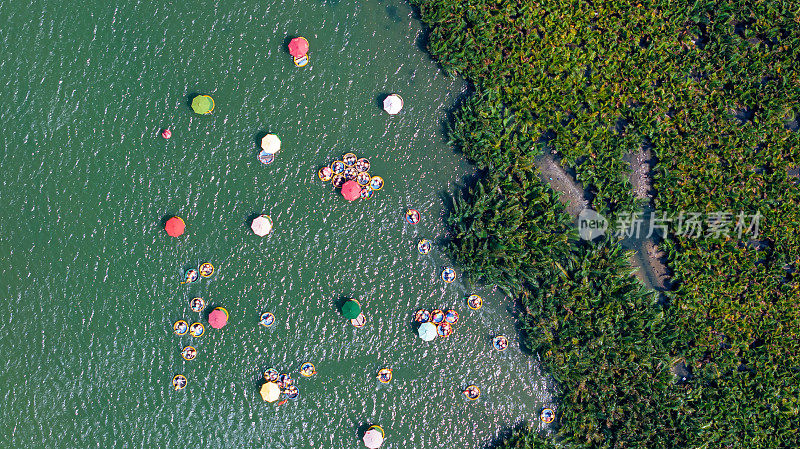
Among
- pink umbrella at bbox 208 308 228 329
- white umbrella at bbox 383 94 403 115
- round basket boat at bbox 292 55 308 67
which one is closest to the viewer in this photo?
pink umbrella at bbox 208 308 228 329

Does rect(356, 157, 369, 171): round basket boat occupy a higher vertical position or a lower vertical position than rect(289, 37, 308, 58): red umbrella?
lower

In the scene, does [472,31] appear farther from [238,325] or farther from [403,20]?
[238,325]

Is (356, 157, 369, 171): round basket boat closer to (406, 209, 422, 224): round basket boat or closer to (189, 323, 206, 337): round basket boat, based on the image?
(406, 209, 422, 224): round basket boat

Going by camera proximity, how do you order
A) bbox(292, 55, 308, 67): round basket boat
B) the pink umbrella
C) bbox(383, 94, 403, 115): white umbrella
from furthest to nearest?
bbox(292, 55, 308, 67): round basket boat < bbox(383, 94, 403, 115): white umbrella < the pink umbrella

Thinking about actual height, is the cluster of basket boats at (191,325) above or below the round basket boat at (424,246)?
below

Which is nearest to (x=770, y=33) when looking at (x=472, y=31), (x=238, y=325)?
(x=472, y=31)

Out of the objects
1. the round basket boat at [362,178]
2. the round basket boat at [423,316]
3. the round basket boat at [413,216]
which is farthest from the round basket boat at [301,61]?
the round basket boat at [423,316]

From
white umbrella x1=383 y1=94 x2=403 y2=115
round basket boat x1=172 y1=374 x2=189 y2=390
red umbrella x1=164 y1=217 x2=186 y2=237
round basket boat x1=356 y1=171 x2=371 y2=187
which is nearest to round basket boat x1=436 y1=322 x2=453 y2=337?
round basket boat x1=356 y1=171 x2=371 y2=187

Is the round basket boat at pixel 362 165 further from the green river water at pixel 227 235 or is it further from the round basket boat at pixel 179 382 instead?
the round basket boat at pixel 179 382
